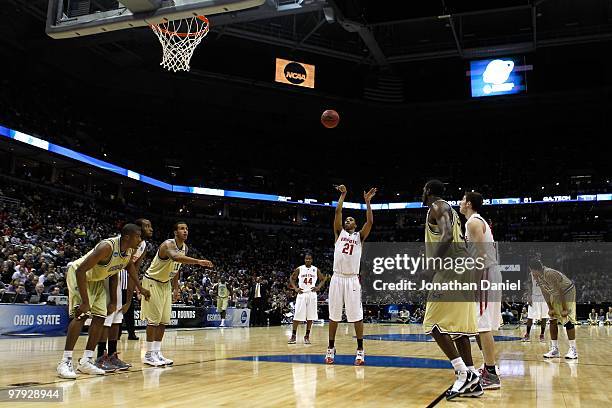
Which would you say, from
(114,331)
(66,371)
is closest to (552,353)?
(114,331)

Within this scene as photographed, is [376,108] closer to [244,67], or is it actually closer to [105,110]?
[244,67]

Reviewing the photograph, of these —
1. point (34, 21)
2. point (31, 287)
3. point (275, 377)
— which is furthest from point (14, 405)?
point (34, 21)

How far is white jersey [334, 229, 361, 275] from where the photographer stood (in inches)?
324

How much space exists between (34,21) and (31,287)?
13.6 metres

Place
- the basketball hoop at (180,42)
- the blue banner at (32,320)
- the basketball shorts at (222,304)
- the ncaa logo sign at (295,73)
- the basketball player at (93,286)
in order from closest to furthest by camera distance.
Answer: the basketball player at (93,286), the basketball hoop at (180,42), the blue banner at (32,320), the basketball shorts at (222,304), the ncaa logo sign at (295,73)

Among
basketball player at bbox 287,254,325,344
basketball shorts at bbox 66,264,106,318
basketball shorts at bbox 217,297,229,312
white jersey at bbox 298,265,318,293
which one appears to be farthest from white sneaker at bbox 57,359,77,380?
basketball shorts at bbox 217,297,229,312

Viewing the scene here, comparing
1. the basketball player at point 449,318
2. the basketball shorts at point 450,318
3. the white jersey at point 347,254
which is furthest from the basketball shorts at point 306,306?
the basketball shorts at point 450,318

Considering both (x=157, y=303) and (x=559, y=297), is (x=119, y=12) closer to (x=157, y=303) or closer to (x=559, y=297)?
(x=157, y=303)

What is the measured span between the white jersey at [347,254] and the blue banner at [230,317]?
41.3 ft

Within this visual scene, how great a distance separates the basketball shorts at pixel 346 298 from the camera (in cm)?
800

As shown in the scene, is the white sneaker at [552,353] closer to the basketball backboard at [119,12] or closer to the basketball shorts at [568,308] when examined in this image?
the basketball shorts at [568,308]

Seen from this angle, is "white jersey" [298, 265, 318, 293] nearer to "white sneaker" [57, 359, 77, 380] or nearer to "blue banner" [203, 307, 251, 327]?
"white sneaker" [57, 359, 77, 380]

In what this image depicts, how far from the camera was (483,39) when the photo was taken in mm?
26266

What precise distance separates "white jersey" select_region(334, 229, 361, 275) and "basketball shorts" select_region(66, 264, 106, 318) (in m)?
3.40
